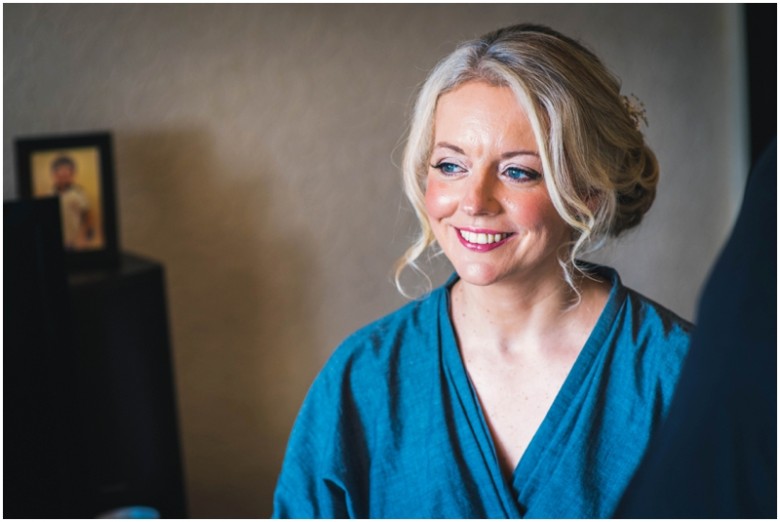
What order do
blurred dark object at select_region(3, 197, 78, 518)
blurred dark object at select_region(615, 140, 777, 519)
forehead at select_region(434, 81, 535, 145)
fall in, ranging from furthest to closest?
1. blurred dark object at select_region(3, 197, 78, 518)
2. forehead at select_region(434, 81, 535, 145)
3. blurred dark object at select_region(615, 140, 777, 519)

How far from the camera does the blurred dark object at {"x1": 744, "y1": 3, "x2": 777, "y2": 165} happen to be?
6.97 feet

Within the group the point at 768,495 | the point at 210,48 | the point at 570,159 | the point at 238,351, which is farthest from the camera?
the point at 238,351

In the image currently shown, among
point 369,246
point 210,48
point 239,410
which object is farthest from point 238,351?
point 210,48

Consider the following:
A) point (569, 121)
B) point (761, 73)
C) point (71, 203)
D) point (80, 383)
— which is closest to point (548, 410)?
point (569, 121)

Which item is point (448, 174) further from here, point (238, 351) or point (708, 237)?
point (708, 237)

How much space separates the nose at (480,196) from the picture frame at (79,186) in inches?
43.9

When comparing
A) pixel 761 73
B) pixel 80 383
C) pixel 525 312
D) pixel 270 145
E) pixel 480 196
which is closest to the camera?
pixel 480 196

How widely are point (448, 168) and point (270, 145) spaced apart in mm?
1180

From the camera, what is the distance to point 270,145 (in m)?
2.03

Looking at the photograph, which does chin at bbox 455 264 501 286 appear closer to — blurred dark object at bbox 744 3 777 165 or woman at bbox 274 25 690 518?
woman at bbox 274 25 690 518

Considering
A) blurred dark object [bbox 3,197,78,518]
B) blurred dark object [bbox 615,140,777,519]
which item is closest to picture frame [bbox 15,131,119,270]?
blurred dark object [bbox 3,197,78,518]

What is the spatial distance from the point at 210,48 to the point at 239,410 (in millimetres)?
868

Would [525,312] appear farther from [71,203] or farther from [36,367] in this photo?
[71,203]

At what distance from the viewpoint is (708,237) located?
2.32m
